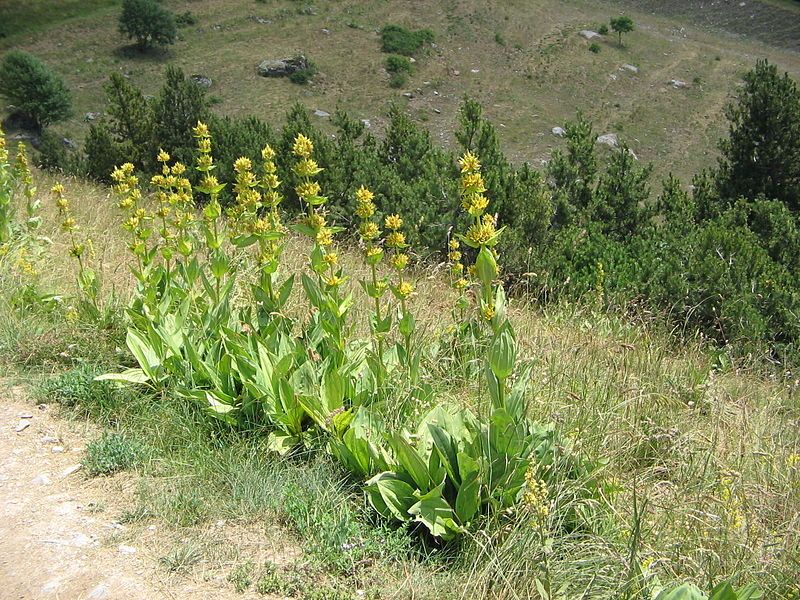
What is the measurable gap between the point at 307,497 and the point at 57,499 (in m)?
1.16

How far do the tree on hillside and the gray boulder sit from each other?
132 ft

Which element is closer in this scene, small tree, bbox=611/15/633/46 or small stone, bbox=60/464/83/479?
small stone, bbox=60/464/83/479

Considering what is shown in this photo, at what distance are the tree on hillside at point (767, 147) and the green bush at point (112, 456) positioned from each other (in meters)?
12.2

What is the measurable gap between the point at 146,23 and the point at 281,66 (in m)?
10.2

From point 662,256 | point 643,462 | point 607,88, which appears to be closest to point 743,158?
point 662,256

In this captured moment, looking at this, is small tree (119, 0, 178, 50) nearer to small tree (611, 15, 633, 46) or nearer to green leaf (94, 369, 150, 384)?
small tree (611, 15, 633, 46)

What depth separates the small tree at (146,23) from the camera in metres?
49.9

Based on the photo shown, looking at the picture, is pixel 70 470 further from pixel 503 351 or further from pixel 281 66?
pixel 281 66

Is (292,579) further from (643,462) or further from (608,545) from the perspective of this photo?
(643,462)

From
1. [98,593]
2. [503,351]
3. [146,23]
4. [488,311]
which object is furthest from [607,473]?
[146,23]

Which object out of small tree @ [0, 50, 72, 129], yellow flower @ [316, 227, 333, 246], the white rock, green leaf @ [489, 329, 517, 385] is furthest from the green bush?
the white rock

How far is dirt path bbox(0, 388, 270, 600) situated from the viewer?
2697 mm

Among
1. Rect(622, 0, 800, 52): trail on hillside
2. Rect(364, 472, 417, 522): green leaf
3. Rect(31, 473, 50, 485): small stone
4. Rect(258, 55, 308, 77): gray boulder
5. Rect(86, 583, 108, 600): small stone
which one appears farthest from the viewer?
Rect(622, 0, 800, 52): trail on hillside

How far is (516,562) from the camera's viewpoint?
105 inches
